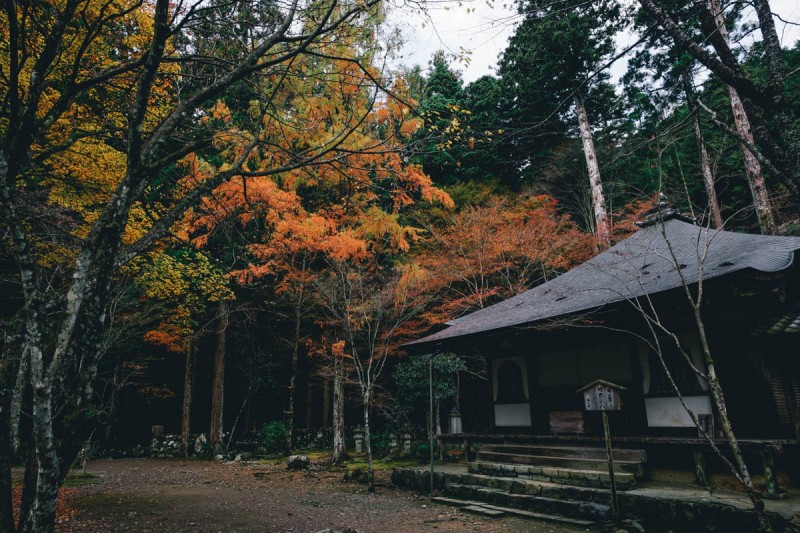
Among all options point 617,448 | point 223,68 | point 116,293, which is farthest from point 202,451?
point 223,68

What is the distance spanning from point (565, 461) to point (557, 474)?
0.45 meters

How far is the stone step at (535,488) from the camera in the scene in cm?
716

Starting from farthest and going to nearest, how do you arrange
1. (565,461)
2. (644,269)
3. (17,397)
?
(644,269) < (565,461) < (17,397)

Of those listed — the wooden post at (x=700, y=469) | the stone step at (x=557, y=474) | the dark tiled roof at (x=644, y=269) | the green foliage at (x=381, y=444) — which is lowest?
the green foliage at (x=381, y=444)

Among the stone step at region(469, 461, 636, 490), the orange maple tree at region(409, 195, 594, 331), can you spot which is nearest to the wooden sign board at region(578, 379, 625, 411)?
the stone step at region(469, 461, 636, 490)

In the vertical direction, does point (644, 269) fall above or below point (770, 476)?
above

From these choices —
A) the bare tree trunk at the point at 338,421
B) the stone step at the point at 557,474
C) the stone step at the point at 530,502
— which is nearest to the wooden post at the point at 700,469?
the stone step at the point at 557,474

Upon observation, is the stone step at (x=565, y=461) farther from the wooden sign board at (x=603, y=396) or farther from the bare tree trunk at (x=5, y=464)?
the bare tree trunk at (x=5, y=464)

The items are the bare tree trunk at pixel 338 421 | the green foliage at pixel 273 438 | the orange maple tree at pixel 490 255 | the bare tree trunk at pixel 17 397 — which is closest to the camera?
the bare tree trunk at pixel 17 397

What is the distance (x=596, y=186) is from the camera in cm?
1769

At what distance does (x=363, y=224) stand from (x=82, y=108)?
8041mm

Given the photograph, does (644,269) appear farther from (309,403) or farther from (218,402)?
(309,403)

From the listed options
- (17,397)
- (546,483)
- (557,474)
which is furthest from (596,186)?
(17,397)

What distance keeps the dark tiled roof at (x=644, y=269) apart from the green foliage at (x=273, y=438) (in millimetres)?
9502
